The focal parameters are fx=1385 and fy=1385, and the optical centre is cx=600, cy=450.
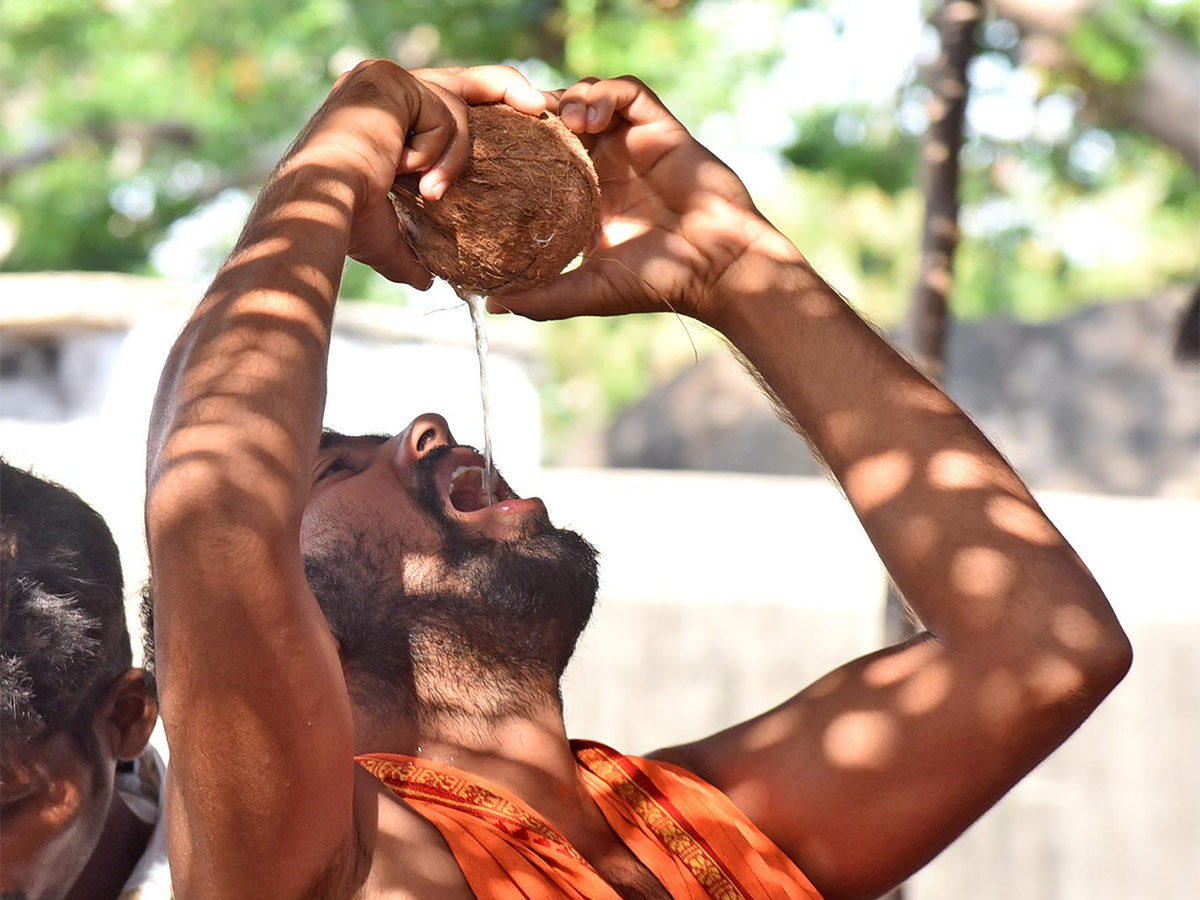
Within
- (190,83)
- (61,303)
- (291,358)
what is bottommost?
(291,358)

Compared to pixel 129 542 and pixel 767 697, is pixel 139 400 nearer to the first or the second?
pixel 129 542

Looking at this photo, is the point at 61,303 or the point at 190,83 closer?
the point at 61,303

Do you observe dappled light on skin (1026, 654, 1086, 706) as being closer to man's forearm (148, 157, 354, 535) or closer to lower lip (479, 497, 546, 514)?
lower lip (479, 497, 546, 514)

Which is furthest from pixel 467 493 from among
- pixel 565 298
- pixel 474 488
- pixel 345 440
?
pixel 565 298

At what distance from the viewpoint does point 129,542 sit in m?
3.73

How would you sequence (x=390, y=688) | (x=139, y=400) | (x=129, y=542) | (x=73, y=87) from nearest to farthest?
(x=390, y=688), (x=129, y=542), (x=139, y=400), (x=73, y=87)

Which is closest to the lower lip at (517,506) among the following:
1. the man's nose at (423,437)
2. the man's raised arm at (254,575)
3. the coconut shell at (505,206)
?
the man's nose at (423,437)

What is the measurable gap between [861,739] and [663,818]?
341 millimetres

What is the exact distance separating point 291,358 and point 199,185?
922 cm

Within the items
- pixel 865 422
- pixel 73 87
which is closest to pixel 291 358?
pixel 865 422

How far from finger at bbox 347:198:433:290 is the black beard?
449 mm

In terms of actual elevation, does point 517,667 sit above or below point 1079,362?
below

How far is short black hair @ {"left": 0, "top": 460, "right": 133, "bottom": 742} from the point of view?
6.45 ft

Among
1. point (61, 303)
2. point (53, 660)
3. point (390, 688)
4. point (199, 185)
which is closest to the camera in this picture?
point (53, 660)
